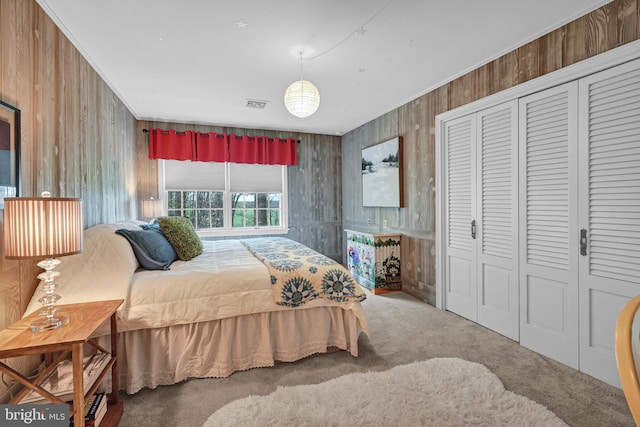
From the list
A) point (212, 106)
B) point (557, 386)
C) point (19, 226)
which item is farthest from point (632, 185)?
point (212, 106)

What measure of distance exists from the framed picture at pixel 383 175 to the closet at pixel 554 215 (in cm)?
91

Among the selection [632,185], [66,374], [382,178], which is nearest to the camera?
[66,374]

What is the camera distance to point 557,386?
6.66 feet

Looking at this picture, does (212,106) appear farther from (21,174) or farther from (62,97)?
(21,174)

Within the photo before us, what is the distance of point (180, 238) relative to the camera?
2834 millimetres

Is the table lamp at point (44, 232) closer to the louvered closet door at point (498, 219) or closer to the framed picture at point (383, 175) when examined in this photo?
the louvered closet door at point (498, 219)

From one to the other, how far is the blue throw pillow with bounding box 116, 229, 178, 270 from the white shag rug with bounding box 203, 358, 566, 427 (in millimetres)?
1187

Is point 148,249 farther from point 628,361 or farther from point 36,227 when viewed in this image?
point 628,361

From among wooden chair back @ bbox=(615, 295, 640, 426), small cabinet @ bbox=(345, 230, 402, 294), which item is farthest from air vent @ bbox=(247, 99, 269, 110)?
wooden chair back @ bbox=(615, 295, 640, 426)

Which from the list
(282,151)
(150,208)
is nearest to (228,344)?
(150,208)

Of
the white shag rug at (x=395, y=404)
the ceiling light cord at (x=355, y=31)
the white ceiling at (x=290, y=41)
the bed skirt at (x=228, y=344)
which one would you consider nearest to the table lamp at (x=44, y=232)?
the bed skirt at (x=228, y=344)

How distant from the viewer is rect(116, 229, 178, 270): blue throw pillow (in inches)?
92.2

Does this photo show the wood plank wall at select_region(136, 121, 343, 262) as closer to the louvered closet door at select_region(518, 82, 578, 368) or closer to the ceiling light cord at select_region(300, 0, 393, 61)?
the ceiling light cord at select_region(300, 0, 393, 61)

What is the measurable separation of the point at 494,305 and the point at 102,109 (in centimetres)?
436
